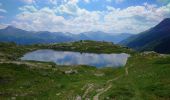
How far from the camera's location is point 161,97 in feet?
151

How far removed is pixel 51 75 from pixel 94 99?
35.8 meters

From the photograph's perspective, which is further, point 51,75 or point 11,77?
point 51,75

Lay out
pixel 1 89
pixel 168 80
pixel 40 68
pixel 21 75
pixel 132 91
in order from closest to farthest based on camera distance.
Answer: pixel 132 91
pixel 168 80
pixel 1 89
pixel 21 75
pixel 40 68

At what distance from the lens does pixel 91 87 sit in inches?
2301

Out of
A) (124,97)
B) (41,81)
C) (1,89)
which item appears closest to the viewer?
(124,97)

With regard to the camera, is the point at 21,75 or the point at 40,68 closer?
the point at 21,75

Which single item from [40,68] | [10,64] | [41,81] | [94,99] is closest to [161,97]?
[94,99]

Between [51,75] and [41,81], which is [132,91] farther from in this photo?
[51,75]

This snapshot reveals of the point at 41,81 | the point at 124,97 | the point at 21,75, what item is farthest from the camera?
the point at 21,75

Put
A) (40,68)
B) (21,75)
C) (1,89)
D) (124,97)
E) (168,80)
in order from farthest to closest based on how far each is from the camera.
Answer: (40,68) → (21,75) → (1,89) → (168,80) → (124,97)

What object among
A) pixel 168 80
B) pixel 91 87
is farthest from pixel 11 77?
pixel 168 80

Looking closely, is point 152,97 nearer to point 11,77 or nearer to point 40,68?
point 11,77

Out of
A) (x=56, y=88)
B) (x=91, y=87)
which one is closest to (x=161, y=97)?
(x=91, y=87)

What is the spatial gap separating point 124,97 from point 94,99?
17.1 feet
